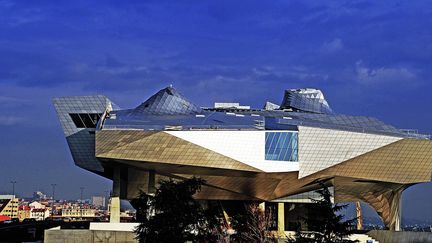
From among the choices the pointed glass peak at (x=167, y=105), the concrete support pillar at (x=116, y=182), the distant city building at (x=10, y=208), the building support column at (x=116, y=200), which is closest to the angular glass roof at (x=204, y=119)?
the pointed glass peak at (x=167, y=105)

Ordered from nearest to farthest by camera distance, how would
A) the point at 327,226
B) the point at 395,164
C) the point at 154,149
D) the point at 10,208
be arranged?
1. the point at 327,226
2. the point at 154,149
3. the point at 395,164
4. the point at 10,208

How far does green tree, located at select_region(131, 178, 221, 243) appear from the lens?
23.7 metres

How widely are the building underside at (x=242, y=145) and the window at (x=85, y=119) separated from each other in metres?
0.09

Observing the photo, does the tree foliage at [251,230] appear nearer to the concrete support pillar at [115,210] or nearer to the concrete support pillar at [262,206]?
the concrete support pillar at [262,206]

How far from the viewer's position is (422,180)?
4894 centimetres

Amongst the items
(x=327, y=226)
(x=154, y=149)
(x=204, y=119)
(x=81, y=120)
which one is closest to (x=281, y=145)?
(x=204, y=119)

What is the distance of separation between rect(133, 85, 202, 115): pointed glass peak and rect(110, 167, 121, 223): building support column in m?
6.36

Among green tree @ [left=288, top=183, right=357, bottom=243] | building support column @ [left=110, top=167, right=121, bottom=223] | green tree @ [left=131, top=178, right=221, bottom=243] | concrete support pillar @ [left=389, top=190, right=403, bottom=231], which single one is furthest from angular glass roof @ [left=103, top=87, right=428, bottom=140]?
green tree @ [left=288, top=183, right=357, bottom=243]

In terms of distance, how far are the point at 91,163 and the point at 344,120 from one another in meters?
23.0

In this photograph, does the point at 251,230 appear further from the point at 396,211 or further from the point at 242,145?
the point at 396,211

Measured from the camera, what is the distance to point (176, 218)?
2388 cm

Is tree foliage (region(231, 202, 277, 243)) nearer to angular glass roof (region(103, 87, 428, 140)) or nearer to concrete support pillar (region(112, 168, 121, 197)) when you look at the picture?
angular glass roof (region(103, 87, 428, 140))

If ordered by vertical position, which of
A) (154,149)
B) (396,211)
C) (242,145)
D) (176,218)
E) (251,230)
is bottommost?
(251,230)

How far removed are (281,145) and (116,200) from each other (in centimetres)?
1597
